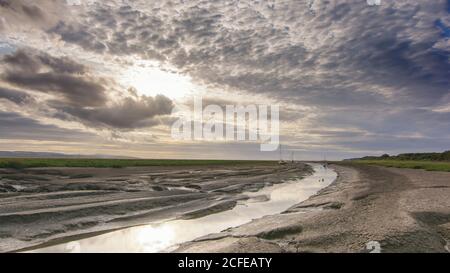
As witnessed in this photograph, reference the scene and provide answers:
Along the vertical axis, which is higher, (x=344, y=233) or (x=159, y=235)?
(x=344, y=233)

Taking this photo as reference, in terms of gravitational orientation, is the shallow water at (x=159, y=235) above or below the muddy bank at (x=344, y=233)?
below

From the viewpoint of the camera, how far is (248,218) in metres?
17.8

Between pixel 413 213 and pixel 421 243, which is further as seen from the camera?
pixel 413 213

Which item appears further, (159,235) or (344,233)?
(159,235)

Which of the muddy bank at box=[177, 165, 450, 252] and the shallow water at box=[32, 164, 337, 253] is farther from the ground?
the muddy bank at box=[177, 165, 450, 252]

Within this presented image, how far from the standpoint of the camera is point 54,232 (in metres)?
14.1

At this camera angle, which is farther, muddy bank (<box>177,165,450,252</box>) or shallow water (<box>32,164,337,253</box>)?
shallow water (<box>32,164,337,253</box>)

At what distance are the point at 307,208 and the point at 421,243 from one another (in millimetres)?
9221

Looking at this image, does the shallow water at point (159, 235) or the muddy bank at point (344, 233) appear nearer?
the muddy bank at point (344, 233)

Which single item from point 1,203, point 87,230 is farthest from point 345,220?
point 1,203
